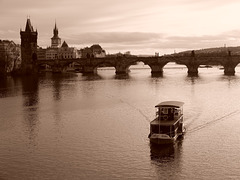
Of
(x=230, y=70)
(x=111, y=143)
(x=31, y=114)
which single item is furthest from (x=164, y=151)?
(x=230, y=70)

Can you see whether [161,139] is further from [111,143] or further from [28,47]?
[28,47]

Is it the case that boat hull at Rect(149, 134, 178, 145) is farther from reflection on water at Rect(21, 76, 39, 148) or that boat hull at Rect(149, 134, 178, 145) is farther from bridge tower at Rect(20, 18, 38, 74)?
bridge tower at Rect(20, 18, 38, 74)

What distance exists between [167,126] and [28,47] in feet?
506

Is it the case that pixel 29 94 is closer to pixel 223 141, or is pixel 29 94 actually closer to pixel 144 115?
pixel 144 115

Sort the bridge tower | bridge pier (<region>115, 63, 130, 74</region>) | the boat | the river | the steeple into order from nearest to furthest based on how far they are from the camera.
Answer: the river, the boat, bridge pier (<region>115, 63, 130, 74</region>), the bridge tower, the steeple

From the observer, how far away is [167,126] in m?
38.0

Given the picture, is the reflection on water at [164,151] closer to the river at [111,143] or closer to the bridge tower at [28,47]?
the river at [111,143]

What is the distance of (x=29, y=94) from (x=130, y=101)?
2655cm

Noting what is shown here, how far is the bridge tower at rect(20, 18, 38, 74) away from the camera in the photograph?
178 metres

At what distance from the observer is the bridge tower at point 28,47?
17812 centimetres

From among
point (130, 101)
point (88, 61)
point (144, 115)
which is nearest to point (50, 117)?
point (144, 115)

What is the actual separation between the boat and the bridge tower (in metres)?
144

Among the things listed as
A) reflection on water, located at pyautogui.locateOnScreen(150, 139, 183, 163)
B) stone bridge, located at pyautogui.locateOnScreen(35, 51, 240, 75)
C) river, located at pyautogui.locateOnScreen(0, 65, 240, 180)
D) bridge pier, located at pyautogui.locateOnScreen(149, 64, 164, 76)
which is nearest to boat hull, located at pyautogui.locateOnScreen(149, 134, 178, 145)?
reflection on water, located at pyautogui.locateOnScreen(150, 139, 183, 163)

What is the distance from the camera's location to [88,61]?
16788cm
